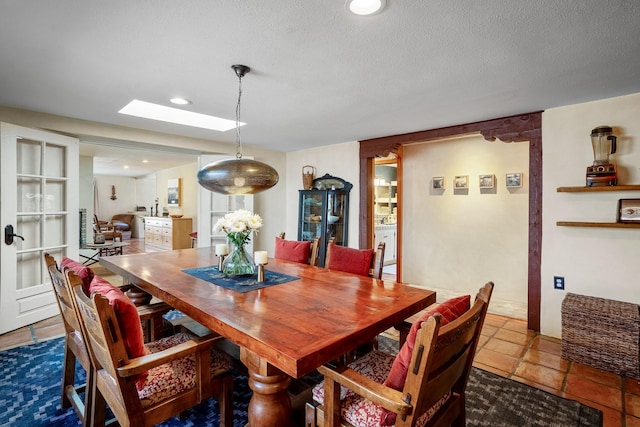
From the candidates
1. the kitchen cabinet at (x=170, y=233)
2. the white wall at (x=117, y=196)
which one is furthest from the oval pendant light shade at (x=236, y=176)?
the white wall at (x=117, y=196)

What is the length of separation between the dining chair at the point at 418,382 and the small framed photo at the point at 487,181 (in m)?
3.32

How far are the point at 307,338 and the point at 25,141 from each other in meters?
3.69

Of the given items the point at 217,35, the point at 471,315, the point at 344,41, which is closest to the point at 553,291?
the point at 471,315

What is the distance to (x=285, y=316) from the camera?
57.7 inches

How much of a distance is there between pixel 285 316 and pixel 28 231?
10.9 ft

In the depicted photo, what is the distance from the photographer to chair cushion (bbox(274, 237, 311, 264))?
9.72 feet

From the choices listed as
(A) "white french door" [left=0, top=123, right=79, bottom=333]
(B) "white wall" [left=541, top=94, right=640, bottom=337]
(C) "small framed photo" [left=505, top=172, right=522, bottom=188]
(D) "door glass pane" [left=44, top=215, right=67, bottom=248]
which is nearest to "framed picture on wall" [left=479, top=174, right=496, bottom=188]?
(C) "small framed photo" [left=505, top=172, right=522, bottom=188]

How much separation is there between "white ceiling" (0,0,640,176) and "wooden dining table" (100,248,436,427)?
144 cm

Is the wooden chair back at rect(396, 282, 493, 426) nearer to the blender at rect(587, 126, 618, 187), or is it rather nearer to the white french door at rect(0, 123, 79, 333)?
the blender at rect(587, 126, 618, 187)

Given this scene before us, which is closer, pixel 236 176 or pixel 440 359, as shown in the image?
pixel 440 359

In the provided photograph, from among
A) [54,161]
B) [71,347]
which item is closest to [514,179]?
[71,347]

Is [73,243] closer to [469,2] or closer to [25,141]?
[25,141]

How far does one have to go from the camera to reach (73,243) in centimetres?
352

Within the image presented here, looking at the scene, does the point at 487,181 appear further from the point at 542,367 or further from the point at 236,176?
the point at 236,176
